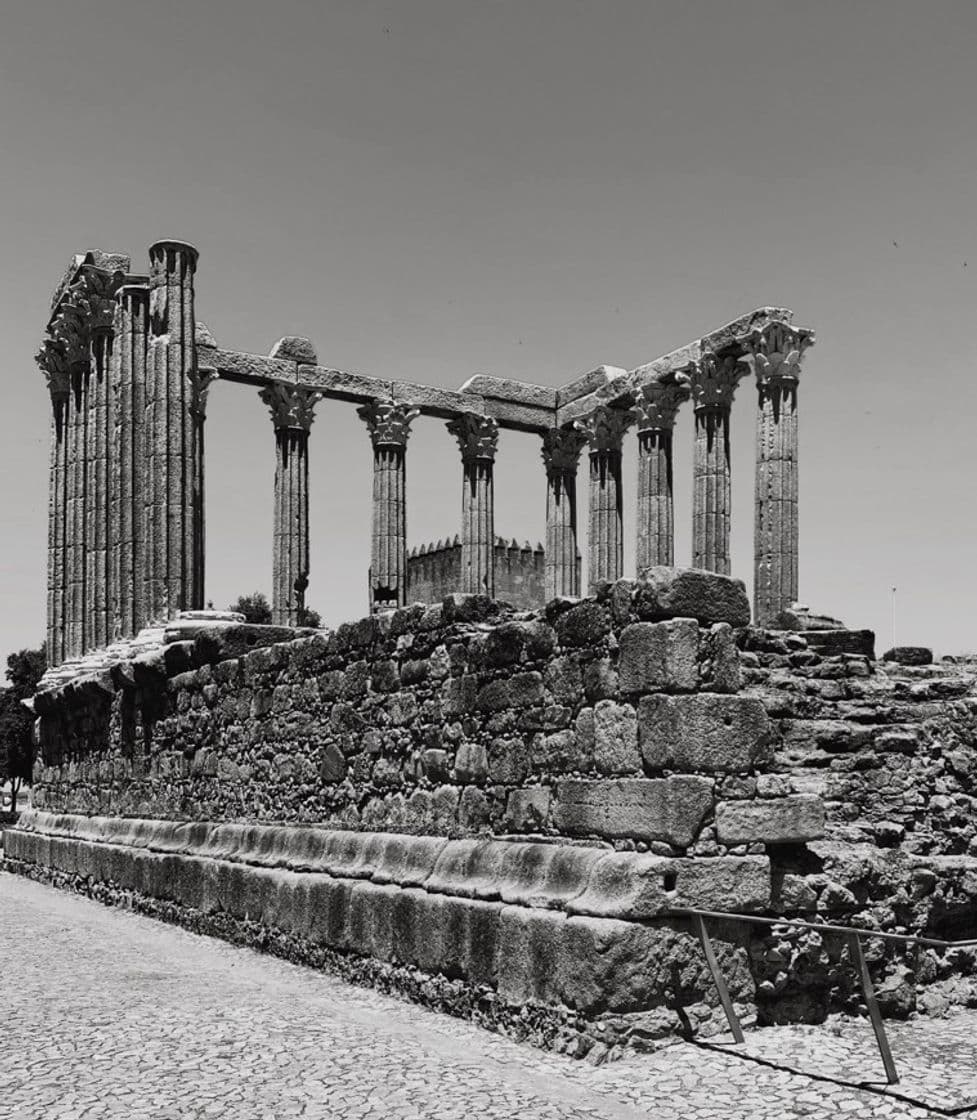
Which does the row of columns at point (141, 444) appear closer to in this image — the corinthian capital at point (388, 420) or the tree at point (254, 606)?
the corinthian capital at point (388, 420)

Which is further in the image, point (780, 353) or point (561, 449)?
point (561, 449)

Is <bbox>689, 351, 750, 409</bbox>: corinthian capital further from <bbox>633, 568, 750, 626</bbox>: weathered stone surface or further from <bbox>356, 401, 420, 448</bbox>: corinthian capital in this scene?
<bbox>633, 568, 750, 626</bbox>: weathered stone surface

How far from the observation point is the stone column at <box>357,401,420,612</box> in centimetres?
2448

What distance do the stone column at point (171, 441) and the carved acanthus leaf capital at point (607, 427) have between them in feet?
32.0

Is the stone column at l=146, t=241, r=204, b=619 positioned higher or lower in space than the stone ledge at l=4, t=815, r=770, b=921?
higher

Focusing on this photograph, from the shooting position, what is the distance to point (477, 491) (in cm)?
2611

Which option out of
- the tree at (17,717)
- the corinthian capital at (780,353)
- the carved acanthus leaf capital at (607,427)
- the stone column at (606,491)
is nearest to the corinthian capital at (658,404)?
the carved acanthus leaf capital at (607,427)

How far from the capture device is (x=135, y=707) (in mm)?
14859

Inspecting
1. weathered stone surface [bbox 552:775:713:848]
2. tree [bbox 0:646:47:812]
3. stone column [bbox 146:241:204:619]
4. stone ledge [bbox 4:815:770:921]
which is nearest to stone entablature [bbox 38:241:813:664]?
stone column [bbox 146:241:204:619]

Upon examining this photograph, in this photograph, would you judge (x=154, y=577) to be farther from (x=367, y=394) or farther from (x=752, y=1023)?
(x=752, y=1023)

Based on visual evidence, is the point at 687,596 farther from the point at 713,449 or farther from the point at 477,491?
the point at 477,491

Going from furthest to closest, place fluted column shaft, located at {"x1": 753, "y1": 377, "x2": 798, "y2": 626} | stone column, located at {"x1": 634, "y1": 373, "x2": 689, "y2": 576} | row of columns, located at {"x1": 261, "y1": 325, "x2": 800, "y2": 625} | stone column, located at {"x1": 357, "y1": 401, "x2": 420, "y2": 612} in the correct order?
stone column, located at {"x1": 357, "y1": 401, "x2": 420, "y2": 612}, stone column, located at {"x1": 634, "y1": 373, "x2": 689, "y2": 576}, row of columns, located at {"x1": 261, "y1": 325, "x2": 800, "y2": 625}, fluted column shaft, located at {"x1": 753, "y1": 377, "x2": 798, "y2": 626}

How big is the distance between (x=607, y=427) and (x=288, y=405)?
235 inches

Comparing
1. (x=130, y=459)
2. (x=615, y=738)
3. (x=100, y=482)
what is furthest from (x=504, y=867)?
(x=100, y=482)
